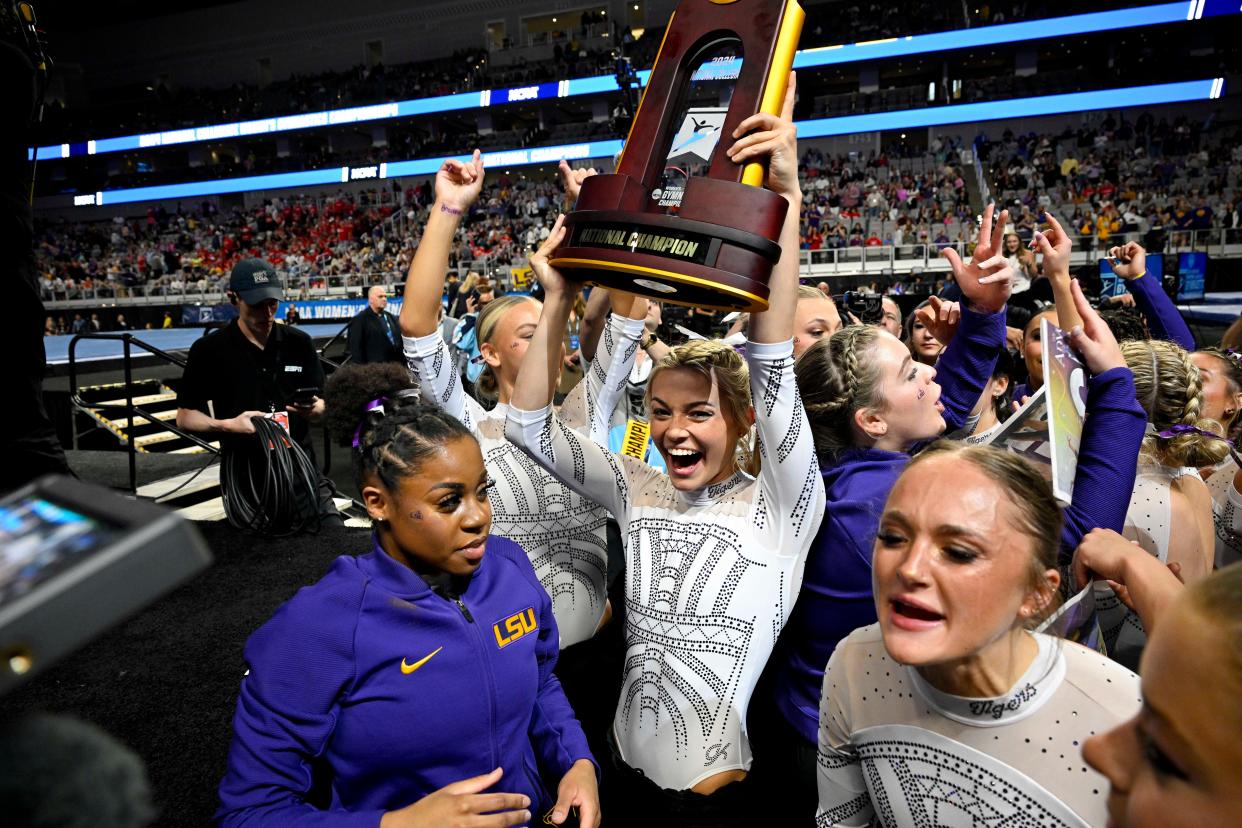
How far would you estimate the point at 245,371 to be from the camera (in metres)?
3.93

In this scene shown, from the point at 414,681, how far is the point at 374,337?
18.7 ft

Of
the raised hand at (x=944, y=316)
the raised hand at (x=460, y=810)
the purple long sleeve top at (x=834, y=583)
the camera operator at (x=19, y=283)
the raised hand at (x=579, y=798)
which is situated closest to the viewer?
the camera operator at (x=19, y=283)

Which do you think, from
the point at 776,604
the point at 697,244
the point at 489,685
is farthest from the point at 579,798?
the point at 697,244

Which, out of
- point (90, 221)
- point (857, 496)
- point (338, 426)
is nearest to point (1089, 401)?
point (857, 496)

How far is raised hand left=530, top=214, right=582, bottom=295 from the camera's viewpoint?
1.64m

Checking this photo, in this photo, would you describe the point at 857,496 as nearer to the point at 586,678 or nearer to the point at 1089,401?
the point at 1089,401

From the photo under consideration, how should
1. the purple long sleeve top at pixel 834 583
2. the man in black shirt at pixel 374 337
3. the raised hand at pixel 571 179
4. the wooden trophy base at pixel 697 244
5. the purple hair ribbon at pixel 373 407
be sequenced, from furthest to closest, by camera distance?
the man in black shirt at pixel 374 337, the purple hair ribbon at pixel 373 407, the raised hand at pixel 571 179, the purple long sleeve top at pixel 834 583, the wooden trophy base at pixel 697 244

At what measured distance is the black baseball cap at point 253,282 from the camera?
3.79 metres

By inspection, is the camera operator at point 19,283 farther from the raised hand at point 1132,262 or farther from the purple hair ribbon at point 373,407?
the raised hand at point 1132,262

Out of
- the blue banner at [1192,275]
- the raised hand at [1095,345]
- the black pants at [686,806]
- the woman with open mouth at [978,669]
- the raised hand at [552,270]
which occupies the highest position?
the blue banner at [1192,275]

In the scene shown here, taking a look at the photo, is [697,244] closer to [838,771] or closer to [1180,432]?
[838,771]

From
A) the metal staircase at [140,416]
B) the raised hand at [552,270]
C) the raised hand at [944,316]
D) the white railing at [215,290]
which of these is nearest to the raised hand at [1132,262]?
the raised hand at [944,316]

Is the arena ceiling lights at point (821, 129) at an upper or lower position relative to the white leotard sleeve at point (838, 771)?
upper

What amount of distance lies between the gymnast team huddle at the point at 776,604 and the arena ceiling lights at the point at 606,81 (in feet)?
53.1
